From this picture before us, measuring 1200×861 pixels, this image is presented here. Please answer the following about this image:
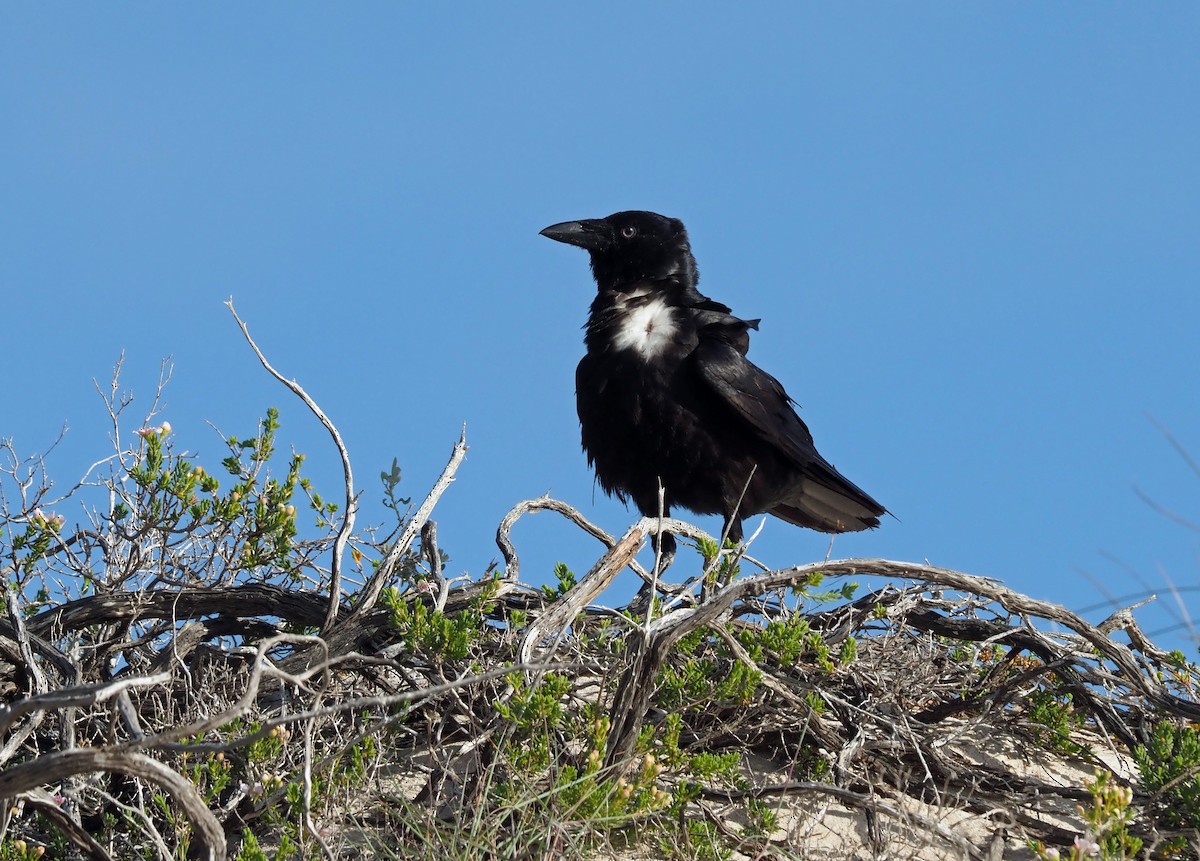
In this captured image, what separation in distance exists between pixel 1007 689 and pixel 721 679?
0.96 meters

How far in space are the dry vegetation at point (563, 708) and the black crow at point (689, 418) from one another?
942 mm

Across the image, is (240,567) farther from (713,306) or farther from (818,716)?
(713,306)

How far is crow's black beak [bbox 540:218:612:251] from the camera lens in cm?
611

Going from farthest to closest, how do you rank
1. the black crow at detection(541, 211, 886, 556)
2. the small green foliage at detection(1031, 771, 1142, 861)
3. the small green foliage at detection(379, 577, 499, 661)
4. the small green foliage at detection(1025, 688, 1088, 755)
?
the black crow at detection(541, 211, 886, 556) → the small green foliage at detection(1025, 688, 1088, 755) → the small green foliage at detection(379, 577, 499, 661) → the small green foliage at detection(1031, 771, 1142, 861)

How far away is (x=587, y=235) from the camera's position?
20.1ft

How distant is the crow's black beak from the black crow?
0.33m

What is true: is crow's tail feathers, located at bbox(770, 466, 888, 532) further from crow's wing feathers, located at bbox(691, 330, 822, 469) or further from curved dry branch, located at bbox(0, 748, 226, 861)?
curved dry branch, located at bbox(0, 748, 226, 861)

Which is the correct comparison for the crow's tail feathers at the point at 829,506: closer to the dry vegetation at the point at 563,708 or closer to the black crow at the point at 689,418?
the black crow at the point at 689,418

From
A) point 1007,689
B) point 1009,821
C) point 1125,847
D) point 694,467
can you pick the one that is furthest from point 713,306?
point 1125,847

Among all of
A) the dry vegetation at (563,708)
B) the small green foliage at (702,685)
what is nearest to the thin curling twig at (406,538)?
the dry vegetation at (563,708)

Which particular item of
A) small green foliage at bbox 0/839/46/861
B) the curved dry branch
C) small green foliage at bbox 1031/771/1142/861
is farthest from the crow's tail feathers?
the curved dry branch

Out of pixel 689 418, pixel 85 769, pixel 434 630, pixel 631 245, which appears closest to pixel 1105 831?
pixel 434 630

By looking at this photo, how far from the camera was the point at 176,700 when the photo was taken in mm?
3754

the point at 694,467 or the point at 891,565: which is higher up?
the point at 694,467
